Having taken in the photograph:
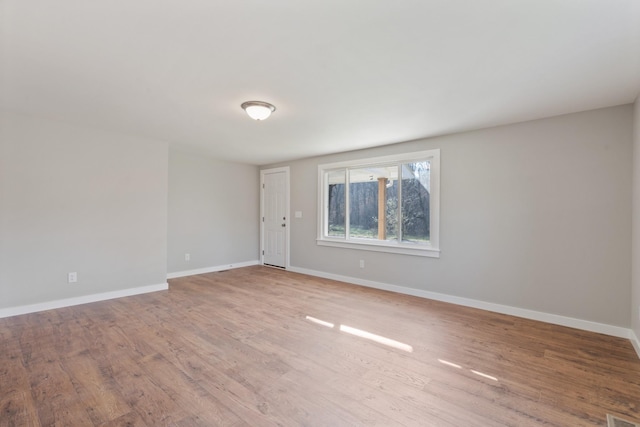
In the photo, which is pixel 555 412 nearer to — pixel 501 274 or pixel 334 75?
pixel 501 274

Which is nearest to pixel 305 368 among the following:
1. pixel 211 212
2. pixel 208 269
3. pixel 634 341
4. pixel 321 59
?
pixel 321 59

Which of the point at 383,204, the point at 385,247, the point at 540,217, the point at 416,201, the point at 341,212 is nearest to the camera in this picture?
the point at 540,217

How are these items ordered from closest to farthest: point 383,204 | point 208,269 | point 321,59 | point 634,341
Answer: point 321,59 → point 634,341 → point 383,204 → point 208,269

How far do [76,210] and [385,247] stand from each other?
14.2 feet

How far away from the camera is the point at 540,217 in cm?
316

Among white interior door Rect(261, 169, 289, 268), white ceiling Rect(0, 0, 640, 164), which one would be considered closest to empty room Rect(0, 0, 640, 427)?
white ceiling Rect(0, 0, 640, 164)

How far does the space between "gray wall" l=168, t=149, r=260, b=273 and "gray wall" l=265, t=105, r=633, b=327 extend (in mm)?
3621

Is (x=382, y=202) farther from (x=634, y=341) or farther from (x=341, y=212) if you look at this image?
Result: (x=634, y=341)

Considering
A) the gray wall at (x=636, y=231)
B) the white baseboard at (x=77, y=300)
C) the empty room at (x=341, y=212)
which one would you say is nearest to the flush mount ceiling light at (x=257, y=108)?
the empty room at (x=341, y=212)

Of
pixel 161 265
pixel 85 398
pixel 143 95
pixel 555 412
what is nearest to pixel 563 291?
pixel 555 412

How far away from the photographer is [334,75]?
2.27 m

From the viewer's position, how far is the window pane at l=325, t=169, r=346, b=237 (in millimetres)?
5223

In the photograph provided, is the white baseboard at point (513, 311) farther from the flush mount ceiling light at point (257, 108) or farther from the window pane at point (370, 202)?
the flush mount ceiling light at point (257, 108)

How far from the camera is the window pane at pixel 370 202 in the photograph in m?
4.60
